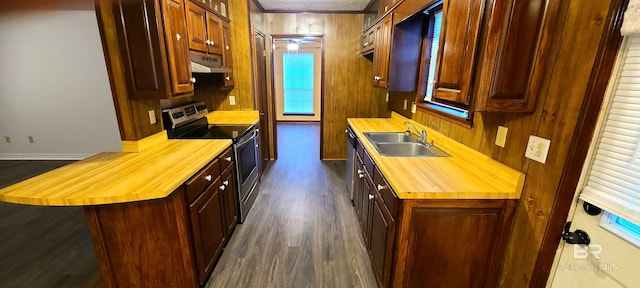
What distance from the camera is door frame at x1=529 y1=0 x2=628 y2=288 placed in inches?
37.7

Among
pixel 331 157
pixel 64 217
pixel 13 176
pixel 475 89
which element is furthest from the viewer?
pixel 331 157

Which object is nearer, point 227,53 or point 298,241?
point 298,241

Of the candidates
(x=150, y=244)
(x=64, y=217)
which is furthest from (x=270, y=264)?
(x=64, y=217)

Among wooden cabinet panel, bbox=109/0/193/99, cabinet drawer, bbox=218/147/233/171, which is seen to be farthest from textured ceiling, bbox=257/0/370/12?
cabinet drawer, bbox=218/147/233/171

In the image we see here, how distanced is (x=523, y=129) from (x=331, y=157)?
3.48 m

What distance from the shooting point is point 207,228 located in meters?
1.88

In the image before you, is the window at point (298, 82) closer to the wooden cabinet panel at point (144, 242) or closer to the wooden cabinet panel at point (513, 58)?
the wooden cabinet panel at point (144, 242)

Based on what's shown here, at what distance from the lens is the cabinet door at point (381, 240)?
154 centimetres

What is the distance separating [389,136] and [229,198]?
1.67 metres

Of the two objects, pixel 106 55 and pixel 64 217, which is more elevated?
pixel 106 55

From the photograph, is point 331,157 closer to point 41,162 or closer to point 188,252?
point 188,252

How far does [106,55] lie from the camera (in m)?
1.73

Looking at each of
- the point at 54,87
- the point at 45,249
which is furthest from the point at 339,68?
the point at 54,87

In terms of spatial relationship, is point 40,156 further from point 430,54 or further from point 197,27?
point 430,54
